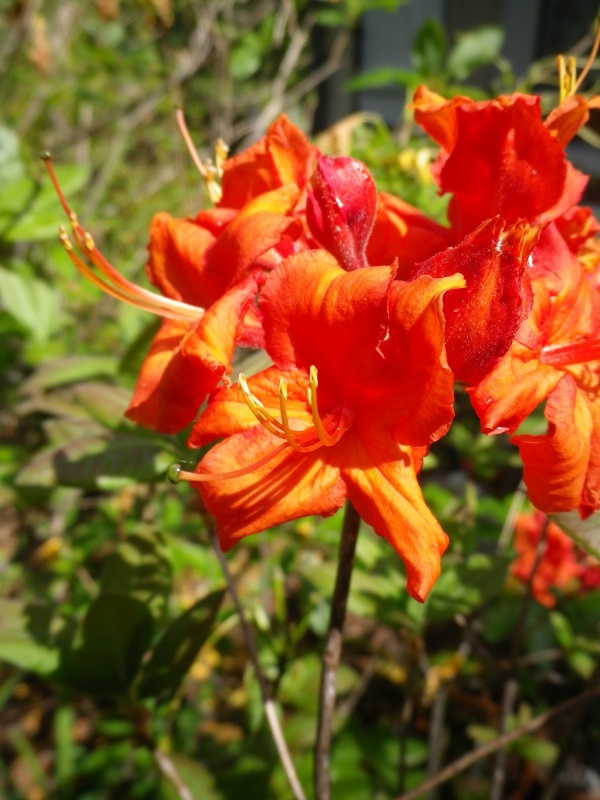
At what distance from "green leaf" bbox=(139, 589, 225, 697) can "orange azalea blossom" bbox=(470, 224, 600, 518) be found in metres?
0.50

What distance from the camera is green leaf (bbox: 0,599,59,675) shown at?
2.91ft

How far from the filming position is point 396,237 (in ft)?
2.32

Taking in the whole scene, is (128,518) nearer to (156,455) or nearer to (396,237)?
(156,455)

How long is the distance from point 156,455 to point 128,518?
982 mm

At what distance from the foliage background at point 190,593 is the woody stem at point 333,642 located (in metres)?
0.28

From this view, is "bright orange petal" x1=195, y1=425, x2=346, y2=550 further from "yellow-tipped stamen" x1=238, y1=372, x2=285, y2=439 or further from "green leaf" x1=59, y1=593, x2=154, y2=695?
"green leaf" x1=59, y1=593, x2=154, y2=695

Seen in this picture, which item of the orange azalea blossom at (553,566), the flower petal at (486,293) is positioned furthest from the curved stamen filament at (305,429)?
the orange azalea blossom at (553,566)

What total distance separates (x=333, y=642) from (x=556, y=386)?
1.05ft

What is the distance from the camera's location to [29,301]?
1.46 m

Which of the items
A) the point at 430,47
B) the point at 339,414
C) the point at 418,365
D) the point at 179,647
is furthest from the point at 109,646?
the point at 430,47

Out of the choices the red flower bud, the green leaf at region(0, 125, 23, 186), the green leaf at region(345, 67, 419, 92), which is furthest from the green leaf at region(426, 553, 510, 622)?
the green leaf at region(345, 67, 419, 92)

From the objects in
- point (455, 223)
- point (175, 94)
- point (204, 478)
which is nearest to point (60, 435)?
point (204, 478)

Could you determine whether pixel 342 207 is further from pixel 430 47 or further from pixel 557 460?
pixel 430 47

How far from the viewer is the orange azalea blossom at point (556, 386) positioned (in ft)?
1.80
